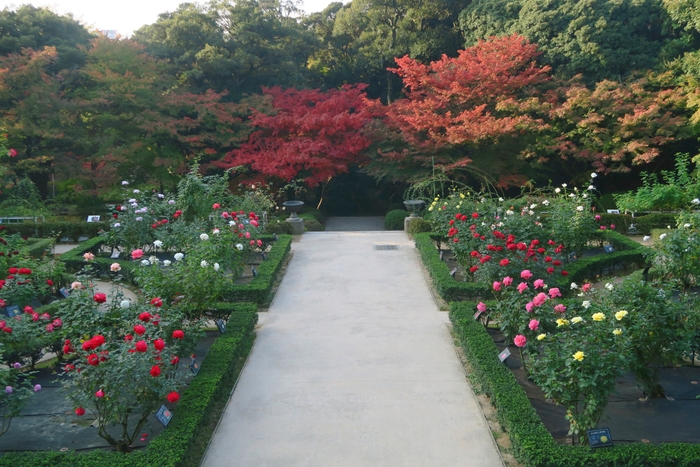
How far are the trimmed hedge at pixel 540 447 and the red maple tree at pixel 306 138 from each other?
10.9 metres

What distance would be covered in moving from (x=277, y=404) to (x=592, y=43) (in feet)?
47.3

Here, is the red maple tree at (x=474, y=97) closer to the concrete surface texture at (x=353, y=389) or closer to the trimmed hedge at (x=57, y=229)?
the concrete surface texture at (x=353, y=389)

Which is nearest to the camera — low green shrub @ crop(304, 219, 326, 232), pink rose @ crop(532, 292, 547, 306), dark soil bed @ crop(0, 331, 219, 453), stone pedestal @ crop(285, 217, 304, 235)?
dark soil bed @ crop(0, 331, 219, 453)

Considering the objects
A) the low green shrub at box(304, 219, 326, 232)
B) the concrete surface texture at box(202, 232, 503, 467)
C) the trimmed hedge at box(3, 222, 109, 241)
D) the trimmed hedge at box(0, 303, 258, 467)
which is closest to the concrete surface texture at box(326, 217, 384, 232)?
the low green shrub at box(304, 219, 326, 232)

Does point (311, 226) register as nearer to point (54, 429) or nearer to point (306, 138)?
point (306, 138)

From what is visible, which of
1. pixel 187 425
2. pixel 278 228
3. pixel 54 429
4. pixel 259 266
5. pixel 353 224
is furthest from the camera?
pixel 353 224

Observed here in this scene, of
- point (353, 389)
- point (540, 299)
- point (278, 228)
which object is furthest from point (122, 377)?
point (278, 228)

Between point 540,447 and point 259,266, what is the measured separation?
6.33 m

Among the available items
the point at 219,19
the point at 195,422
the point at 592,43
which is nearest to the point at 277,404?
the point at 195,422

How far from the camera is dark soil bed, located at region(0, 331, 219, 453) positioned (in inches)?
190

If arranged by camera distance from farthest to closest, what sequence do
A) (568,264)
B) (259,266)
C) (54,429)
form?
1. (259,266)
2. (568,264)
3. (54,429)

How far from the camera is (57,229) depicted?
1365cm

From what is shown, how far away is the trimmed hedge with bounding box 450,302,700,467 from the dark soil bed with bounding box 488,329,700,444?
27 cm

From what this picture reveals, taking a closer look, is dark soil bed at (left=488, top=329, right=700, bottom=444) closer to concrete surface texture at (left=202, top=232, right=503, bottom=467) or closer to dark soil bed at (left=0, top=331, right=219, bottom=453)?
concrete surface texture at (left=202, top=232, right=503, bottom=467)
